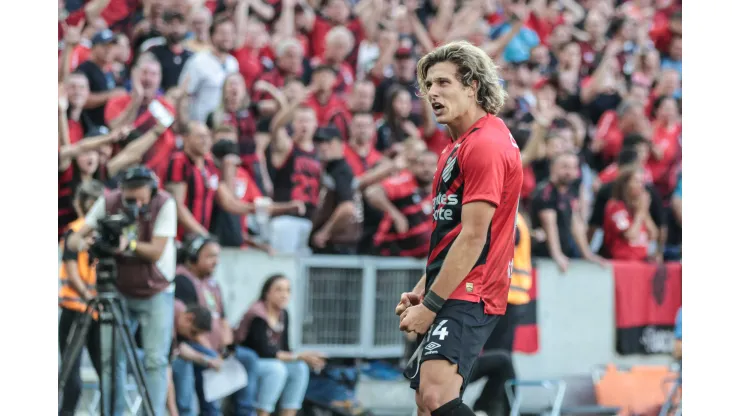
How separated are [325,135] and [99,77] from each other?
5.91 feet

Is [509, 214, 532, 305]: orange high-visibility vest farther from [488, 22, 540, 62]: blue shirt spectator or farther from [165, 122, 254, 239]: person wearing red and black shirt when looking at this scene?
[488, 22, 540, 62]: blue shirt spectator

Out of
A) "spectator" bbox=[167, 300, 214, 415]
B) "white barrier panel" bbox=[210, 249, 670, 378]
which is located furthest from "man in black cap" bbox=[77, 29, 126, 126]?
"white barrier panel" bbox=[210, 249, 670, 378]

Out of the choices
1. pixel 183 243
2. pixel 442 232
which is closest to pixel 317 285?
pixel 183 243

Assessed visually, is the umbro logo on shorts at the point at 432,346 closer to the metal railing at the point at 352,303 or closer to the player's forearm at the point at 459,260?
the player's forearm at the point at 459,260

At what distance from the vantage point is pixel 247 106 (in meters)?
9.18

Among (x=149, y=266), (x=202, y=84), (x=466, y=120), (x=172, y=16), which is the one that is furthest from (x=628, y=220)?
(x=466, y=120)

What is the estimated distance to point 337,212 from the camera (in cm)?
872

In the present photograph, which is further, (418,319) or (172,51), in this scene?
(172,51)

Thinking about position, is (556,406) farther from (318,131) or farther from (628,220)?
(318,131)

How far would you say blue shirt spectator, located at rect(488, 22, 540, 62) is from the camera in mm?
11656

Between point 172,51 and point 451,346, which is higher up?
point 172,51

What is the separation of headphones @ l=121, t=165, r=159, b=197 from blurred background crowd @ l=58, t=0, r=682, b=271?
482mm

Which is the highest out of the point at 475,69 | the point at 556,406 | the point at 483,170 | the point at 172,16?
the point at 172,16

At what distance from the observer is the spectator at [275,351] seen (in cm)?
811
